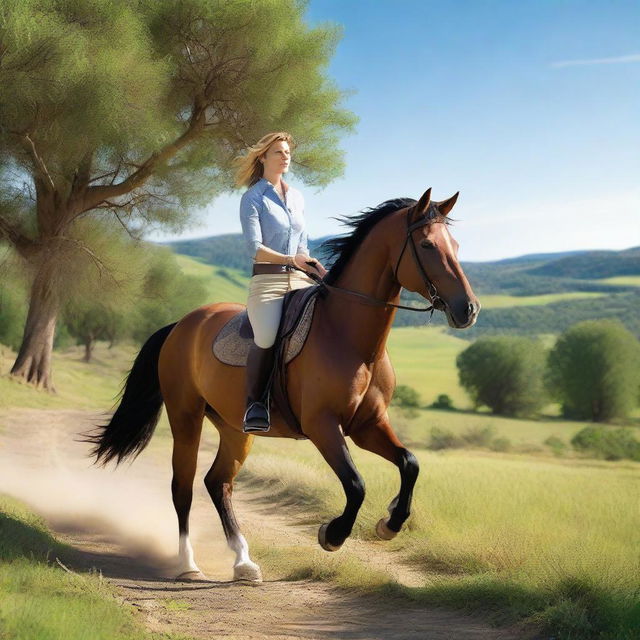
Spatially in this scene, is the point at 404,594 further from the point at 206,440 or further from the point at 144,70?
the point at 144,70

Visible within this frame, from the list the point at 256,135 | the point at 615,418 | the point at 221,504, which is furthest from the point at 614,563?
the point at 615,418

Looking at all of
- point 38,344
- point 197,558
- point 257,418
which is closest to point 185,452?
point 197,558

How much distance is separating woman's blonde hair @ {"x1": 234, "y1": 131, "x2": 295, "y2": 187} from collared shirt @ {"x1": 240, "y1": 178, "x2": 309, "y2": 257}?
9.9 inches

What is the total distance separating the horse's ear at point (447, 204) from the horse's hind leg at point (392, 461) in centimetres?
173

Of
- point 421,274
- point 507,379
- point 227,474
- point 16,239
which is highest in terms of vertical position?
point 16,239

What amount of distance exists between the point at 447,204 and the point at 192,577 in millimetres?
4394

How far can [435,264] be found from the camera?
582cm

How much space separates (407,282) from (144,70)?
15756 mm

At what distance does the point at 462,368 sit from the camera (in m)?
84.6

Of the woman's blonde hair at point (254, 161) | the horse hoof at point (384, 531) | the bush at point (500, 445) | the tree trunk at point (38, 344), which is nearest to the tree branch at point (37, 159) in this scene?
the tree trunk at point (38, 344)

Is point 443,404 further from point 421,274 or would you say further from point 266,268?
point 421,274

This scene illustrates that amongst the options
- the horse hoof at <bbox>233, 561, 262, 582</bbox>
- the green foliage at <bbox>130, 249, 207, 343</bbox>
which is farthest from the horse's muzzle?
the green foliage at <bbox>130, 249, 207, 343</bbox>

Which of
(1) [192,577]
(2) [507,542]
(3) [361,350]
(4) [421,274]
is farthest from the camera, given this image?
(2) [507,542]

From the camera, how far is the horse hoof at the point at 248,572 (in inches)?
296
